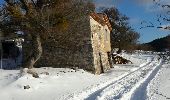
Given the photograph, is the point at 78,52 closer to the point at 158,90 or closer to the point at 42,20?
the point at 42,20

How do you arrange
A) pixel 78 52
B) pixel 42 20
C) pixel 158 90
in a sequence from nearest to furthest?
pixel 158 90
pixel 42 20
pixel 78 52

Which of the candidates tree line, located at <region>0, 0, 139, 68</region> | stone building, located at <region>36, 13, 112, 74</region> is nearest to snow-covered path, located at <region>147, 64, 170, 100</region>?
tree line, located at <region>0, 0, 139, 68</region>

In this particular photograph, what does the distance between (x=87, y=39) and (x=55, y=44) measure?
270cm

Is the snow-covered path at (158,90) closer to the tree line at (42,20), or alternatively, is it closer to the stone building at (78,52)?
the tree line at (42,20)

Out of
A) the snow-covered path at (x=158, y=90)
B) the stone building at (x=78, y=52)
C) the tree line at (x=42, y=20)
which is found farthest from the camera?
the stone building at (x=78, y=52)

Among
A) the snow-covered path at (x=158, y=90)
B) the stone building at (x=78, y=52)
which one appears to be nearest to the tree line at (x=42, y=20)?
the stone building at (x=78, y=52)

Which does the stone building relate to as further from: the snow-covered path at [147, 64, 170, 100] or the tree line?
the snow-covered path at [147, 64, 170, 100]

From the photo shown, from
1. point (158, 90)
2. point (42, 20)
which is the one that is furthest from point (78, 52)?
point (158, 90)

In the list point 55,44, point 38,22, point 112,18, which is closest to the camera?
point 38,22

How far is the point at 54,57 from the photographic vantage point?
96.0 ft

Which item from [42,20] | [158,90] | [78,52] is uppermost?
[42,20]

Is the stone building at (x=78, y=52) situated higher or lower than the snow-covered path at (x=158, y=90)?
higher

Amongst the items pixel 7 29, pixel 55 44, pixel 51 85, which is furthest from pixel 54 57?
pixel 51 85

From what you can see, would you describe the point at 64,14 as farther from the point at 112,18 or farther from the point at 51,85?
the point at 112,18
